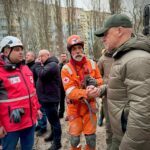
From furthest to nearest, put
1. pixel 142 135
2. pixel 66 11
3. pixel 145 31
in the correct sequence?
pixel 66 11, pixel 145 31, pixel 142 135

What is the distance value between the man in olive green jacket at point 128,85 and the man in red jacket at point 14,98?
1408mm

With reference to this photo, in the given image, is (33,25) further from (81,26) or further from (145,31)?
(145,31)

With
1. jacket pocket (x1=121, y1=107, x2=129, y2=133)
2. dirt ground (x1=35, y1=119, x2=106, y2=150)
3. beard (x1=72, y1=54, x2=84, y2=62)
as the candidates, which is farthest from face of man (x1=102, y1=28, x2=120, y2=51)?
dirt ground (x1=35, y1=119, x2=106, y2=150)

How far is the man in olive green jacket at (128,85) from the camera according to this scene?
68.6 inches

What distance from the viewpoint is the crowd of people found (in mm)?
1778

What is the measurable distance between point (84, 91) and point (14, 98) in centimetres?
83

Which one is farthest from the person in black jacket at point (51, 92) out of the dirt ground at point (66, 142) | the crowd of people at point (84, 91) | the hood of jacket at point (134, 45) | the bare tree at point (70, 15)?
the bare tree at point (70, 15)

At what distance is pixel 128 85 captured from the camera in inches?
71.9

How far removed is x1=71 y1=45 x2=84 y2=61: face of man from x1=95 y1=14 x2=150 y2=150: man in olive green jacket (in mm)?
1327

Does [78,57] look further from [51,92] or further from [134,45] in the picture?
[134,45]

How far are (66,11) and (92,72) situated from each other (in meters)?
14.8

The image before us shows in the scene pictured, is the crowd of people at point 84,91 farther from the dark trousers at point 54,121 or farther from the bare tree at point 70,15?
the bare tree at point 70,15

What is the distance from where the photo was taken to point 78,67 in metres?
3.57

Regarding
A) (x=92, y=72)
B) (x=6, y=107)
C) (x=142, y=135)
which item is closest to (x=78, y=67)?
(x=92, y=72)
